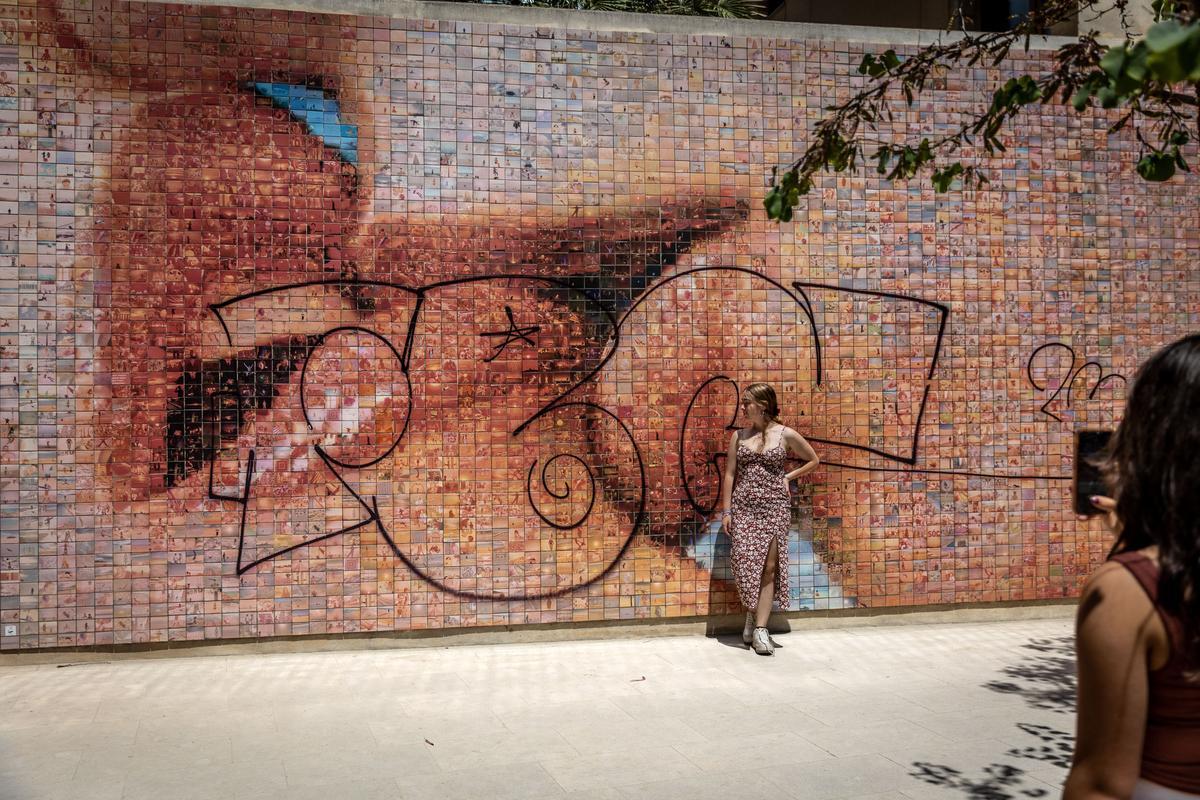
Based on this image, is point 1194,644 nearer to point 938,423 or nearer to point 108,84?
point 938,423

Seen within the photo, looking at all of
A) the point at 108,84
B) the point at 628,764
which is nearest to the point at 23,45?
the point at 108,84

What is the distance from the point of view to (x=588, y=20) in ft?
22.1

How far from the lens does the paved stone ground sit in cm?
429

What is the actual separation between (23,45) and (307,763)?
4.46 m

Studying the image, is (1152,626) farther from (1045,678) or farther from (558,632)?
(558,632)

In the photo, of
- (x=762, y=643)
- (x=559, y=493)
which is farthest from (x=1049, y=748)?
(x=559, y=493)

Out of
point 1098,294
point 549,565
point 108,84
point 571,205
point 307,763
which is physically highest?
point 108,84

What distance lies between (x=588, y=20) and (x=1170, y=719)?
5915 mm

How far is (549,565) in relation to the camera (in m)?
6.66

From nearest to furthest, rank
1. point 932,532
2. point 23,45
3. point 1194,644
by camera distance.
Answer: point 1194,644, point 23,45, point 932,532

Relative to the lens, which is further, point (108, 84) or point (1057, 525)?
point (1057, 525)

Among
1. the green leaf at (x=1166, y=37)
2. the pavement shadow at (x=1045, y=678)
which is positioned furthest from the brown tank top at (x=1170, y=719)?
the pavement shadow at (x=1045, y=678)

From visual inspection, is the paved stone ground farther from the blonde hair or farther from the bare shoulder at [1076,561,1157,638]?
the bare shoulder at [1076,561,1157,638]

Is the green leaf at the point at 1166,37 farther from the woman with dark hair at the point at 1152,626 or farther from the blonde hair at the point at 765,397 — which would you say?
the blonde hair at the point at 765,397
